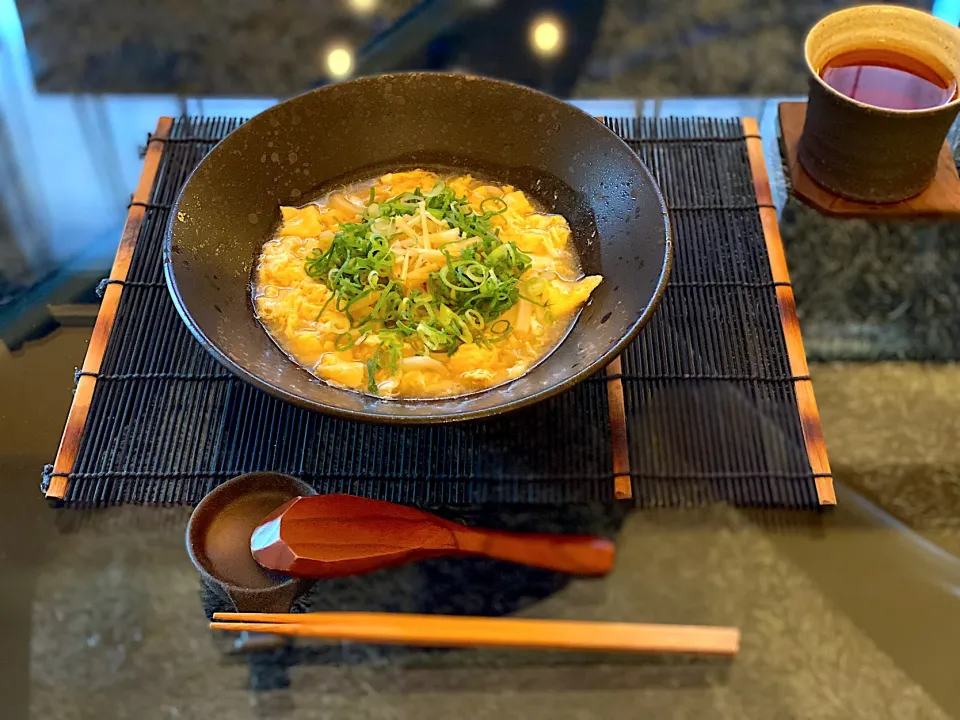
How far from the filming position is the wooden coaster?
2.10m

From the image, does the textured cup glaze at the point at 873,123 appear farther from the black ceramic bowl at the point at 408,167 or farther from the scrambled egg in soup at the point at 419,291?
the scrambled egg in soup at the point at 419,291

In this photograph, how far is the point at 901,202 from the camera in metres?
2.11

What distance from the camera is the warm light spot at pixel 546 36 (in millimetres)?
2623

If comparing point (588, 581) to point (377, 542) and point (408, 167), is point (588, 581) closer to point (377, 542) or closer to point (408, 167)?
point (377, 542)

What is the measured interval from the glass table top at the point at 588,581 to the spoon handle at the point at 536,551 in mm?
30

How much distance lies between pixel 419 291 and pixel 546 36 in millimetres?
1361

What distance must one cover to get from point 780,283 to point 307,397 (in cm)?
123

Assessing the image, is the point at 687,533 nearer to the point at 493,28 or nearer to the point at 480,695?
the point at 480,695

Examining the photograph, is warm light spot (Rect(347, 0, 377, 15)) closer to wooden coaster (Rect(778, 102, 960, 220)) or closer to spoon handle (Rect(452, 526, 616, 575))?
wooden coaster (Rect(778, 102, 960, 220))

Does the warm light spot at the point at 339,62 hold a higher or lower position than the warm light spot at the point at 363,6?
lower

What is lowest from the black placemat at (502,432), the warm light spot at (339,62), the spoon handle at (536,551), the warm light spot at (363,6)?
the spoon handle at (536,551)

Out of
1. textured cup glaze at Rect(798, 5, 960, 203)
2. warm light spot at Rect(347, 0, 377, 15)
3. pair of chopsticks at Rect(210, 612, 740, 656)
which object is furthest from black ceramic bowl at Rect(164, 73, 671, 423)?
warm light spot at Rect(347, 0, 377, 15)

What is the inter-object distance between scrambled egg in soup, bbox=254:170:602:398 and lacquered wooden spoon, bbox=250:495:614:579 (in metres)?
0.27

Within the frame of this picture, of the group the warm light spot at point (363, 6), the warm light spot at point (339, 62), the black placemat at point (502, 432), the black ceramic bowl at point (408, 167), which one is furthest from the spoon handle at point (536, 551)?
the warm light spot at point (363, 6)
